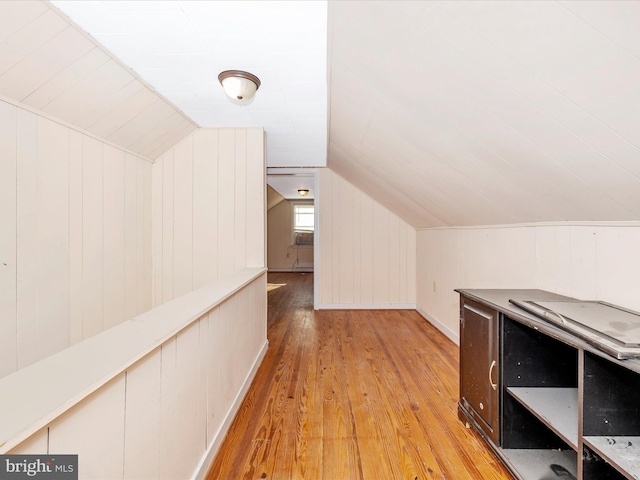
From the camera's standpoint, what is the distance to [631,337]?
1.02 meters

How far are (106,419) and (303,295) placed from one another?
5.03 meters

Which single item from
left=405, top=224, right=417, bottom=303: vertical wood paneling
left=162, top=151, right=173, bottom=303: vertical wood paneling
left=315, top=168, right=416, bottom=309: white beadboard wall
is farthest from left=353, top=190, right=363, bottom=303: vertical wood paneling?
left=162, top=151, right=173, bottom=303: vertical wood paneling

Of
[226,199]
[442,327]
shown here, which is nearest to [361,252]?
[442,327]

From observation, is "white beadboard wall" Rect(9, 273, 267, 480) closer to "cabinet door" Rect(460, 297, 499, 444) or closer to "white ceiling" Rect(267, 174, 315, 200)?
"cabinet door" Rect(460, 297, 499, 444)

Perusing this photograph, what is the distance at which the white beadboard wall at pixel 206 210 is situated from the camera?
2.91 m

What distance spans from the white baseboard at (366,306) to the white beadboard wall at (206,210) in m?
2.08

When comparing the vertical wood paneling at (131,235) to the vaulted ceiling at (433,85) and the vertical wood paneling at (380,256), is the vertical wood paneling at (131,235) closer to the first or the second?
the vaulted ceiling at (433,85)

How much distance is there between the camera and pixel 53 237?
1.90 meters

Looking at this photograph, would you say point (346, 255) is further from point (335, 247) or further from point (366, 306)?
point (366, 306)

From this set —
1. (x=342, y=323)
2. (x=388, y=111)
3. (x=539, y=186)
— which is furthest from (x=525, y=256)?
(x=342, y=323)

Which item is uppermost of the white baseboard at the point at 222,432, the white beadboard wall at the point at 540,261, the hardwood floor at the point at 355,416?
the white beadboard wall at the point at 540,261

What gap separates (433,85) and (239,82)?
3.74 feet

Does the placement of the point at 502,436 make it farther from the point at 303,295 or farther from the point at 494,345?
the point at 303,295

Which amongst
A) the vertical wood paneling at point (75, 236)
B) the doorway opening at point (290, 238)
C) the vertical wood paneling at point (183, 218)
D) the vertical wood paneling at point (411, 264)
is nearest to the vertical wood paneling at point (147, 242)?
the vertical wood paneling at point (183, 218)
